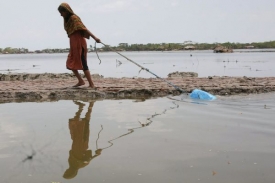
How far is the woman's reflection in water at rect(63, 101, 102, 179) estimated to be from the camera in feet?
8.83

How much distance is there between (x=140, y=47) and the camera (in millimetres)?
110188

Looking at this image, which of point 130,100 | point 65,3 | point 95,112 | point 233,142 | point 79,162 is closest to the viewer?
point 79,162

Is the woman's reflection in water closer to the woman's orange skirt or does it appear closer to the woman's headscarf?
the woman's orange skirt

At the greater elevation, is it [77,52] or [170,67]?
[77,52]

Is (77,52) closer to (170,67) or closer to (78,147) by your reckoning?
(78,147)

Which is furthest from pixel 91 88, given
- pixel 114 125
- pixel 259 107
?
pixel 259 107

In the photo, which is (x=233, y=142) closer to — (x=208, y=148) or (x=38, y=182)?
(x=208, y=148)

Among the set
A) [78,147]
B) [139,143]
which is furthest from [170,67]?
[78,147]

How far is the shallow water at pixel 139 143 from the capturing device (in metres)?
2.53

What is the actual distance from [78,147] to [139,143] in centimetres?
60

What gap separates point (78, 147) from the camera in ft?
10.6

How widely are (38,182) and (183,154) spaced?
1256 mm

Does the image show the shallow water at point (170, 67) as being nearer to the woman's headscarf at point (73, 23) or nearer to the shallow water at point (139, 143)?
the woman's headscarf at point (73, 23)

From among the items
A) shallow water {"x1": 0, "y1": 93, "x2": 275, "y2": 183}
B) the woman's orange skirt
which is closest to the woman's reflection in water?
shallow water {"x1": 0, "y1": 93, "x2": 275, "y2": 183}
